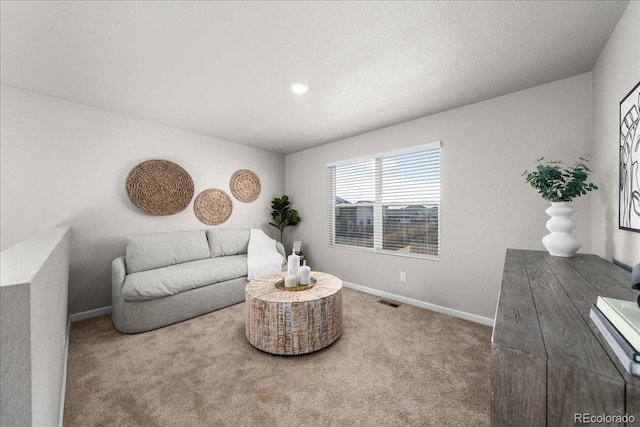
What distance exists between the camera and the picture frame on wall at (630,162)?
4.08ft

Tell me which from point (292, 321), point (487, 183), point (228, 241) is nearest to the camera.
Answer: point (292, 321)

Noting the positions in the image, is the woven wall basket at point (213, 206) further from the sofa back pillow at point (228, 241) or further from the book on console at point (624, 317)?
the book on console at point (624, 317)

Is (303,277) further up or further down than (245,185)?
further down

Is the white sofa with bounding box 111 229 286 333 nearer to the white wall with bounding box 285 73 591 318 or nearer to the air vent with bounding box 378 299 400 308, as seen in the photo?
the air vent with bounding box 378 299 400 308

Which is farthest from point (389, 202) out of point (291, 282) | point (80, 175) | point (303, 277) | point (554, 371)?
point (80, 175)

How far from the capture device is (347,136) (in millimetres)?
3811

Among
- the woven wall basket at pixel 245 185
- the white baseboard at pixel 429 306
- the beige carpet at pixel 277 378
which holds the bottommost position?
the beige carpet at pixel 277 378

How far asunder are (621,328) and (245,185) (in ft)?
14.1

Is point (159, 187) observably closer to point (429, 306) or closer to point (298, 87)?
point (298, 87)

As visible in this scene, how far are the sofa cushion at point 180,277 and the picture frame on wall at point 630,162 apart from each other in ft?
11.4

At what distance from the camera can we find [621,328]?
0.60 m

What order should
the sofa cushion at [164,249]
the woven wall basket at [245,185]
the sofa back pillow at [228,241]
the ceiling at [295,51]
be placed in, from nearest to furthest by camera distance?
the ceiling at [295,51] → the sofa cushion at [164,249] → the sofa back pillow at [228,241] → the woven wall basket at [245,185]

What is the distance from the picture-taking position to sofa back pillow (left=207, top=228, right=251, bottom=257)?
366 cm

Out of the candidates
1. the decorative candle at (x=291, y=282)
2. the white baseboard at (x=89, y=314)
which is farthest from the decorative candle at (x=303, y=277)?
the white baseboard at (x=89, y=314)
